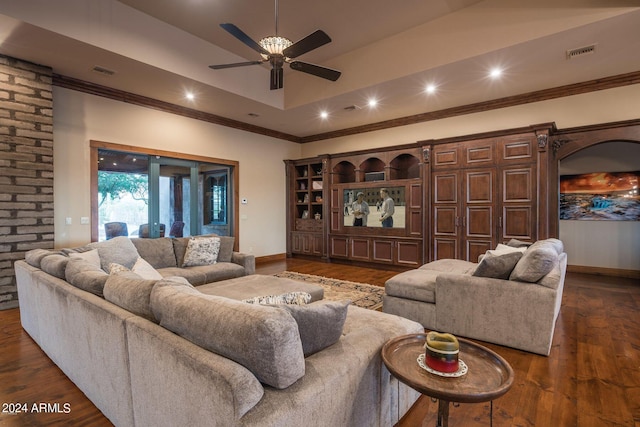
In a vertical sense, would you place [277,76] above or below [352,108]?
below

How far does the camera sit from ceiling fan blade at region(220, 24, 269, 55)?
2889 millimetres

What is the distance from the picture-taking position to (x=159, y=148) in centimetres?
547

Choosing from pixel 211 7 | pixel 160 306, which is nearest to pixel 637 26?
pixel 211 7

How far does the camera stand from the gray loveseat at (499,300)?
8.52 feet

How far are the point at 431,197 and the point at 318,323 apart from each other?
4944mm

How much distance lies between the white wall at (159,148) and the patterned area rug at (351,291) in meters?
2.21

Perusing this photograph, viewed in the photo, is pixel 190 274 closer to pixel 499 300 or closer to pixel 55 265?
pixel 55 265

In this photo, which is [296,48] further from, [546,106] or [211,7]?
[546,106]

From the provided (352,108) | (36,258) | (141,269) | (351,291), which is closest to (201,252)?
(36,258)

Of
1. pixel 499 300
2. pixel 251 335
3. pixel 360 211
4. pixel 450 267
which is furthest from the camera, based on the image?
pixel 360 211

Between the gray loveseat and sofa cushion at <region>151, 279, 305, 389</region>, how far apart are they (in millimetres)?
2296

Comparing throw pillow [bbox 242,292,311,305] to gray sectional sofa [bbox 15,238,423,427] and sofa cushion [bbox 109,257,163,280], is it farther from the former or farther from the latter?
sofa cushion [bbox 109,257,163,280]

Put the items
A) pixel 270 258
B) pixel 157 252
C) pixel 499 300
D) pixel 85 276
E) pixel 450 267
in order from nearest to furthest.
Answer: pixel 85 276
pixel 499 300
pixel 450 267
pixel 157 252
pixel 270 258

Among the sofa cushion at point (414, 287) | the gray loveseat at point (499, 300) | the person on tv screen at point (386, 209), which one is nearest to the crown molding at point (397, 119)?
the person on tv screen at point (386, 209)
